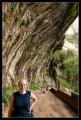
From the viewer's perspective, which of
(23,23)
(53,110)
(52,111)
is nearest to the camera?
(52,111)

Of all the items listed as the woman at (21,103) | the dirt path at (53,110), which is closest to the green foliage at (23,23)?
the dirt path at (53,110)

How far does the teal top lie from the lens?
5.09m

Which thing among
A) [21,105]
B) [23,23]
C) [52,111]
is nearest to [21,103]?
→ [21,105]

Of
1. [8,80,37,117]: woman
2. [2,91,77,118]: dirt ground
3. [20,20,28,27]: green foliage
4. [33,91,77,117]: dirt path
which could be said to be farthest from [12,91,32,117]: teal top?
[20,20,28,27]: green foliage

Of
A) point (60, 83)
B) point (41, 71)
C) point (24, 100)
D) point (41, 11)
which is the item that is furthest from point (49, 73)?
point (24, 100)

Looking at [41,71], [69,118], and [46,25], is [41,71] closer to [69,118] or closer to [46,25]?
[46,25]

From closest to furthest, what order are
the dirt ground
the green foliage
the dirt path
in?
the dirt ground
the dirt path
the green foliage

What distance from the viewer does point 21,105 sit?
511 centimetres

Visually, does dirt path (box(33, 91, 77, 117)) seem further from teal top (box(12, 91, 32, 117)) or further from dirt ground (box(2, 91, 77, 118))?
teal top (box(12, 91, 32, 117))

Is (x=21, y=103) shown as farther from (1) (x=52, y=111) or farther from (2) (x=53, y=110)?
(2) (x=53, y=110)

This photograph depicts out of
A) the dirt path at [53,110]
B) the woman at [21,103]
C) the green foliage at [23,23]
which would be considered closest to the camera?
the woman at [21,103]

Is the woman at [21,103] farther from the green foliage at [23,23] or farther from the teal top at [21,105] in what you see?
the green foliage at [23,23]

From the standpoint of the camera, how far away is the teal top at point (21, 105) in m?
5.09

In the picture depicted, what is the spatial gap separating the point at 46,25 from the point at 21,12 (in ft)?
14.1
